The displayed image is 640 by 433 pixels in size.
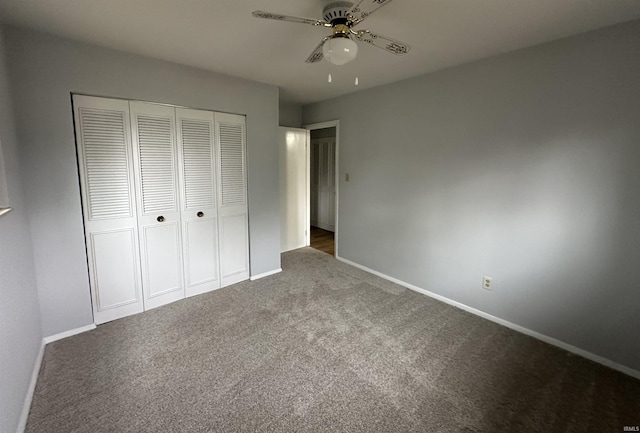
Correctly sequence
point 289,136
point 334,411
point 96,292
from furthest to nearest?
point 289,136, point 96,292, point 334,411

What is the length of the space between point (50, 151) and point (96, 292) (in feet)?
4.00

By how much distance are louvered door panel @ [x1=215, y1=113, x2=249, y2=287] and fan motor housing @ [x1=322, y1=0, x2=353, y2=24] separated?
1805 mm

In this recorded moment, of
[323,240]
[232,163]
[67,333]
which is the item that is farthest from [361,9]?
[323,240]

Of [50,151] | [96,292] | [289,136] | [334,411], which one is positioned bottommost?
[334,411]

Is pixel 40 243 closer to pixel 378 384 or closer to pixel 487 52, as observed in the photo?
pixel 378 384

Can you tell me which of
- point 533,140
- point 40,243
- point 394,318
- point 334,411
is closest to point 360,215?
point 394,318

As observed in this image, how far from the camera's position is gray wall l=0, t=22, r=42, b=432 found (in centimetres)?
144

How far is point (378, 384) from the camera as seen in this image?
1900 mm

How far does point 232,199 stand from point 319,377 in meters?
2.12

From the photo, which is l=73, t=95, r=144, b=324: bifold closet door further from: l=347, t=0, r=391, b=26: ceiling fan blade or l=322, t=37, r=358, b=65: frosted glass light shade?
l=347, t=0, r=391, b=26: ceiling fan blade

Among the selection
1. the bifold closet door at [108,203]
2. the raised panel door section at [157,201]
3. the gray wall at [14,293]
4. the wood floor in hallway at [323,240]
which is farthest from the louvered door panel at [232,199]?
the wood floor in hallway at [323,240]

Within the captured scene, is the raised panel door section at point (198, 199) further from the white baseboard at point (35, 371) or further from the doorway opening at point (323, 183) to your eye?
the doorway opening at point (323, 183)

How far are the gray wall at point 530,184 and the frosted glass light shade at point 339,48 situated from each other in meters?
1.63

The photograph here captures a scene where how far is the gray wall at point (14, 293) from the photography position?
144 centimetres
